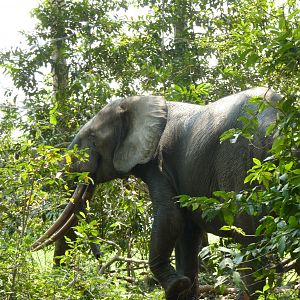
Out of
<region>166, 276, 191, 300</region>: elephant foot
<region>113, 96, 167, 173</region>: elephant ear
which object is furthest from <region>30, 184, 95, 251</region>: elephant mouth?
<region>166, 276, 191, 300</region>: elephant foot

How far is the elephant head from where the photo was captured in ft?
23.0

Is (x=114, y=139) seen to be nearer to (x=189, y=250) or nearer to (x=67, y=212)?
(x=67, y=212)

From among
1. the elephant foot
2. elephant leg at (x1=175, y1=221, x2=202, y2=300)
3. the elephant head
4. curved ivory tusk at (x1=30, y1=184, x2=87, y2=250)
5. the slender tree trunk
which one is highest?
the slender tree trunk

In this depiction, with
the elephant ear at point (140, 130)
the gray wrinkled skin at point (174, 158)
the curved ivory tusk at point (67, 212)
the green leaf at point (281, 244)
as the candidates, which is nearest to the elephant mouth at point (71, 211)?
the curved ivory tusk at point (67, 212)

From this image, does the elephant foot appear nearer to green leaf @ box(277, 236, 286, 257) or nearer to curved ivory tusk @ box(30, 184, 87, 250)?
curved ivory tusk @ box(30, 184, 87, 250)

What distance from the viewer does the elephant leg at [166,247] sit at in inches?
257

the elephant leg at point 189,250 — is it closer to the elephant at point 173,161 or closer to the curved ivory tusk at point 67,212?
the elephant at point 173,161

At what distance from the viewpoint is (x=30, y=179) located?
5.11m

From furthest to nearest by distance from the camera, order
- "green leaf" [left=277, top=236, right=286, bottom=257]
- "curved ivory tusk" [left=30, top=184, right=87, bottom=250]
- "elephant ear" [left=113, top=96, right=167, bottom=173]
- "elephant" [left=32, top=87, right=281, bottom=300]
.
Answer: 1. "curved ivory tusk" [left=30, top=184, right=87, bottom=250]
2. "elephant ear" [left=113, top=96, right=167, bottom=173]
3. "elephant" [left=32, top=87, right=281, bottom=300]
4. "green leaf" [left=277, top=236, right=286, bottom=257]

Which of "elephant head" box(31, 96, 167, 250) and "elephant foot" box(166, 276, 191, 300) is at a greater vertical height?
"elephant head" box(31, 96, 167, 250)

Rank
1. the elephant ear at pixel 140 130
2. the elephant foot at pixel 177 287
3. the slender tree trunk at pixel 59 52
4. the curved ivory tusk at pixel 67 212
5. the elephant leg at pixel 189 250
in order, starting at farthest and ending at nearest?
the slender tree trunk at pixel 59 52, the curved ivory tusk at pixel 67 212, the elephant leg at pixel 189 250, the elephant ear at pixel 140 130, the elephant foot at pixel 177 287

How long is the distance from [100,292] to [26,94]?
4615 millimetres

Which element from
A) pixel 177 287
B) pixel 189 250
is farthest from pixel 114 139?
pixel 177 287

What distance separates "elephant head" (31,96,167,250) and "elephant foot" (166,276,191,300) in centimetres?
108
